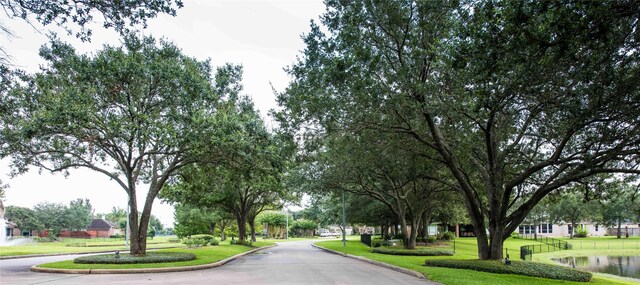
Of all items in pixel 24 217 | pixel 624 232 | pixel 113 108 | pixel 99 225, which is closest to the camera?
pixel 113 108

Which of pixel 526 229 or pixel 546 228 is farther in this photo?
pixel 526 229

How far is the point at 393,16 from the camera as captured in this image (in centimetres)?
1598

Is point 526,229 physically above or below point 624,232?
above

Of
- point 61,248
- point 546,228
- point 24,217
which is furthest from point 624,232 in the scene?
point 24,217

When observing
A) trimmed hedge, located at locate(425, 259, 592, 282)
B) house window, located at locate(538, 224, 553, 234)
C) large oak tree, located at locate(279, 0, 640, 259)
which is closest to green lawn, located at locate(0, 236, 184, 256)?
large oak tree, located at locate(279, 0, 640, 259)

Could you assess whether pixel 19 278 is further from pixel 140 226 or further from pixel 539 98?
pixel 539 98

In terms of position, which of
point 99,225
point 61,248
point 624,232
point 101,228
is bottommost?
point 101,228

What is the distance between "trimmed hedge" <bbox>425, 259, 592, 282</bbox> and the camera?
1627 centimetres

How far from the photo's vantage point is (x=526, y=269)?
17047 mm

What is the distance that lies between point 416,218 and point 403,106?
2014cm

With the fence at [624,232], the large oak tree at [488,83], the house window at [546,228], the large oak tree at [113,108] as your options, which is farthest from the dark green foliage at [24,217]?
the fence at [624,232]

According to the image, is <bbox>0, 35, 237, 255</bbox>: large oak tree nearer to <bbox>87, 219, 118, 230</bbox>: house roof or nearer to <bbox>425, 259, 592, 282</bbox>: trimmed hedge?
<bbox>425, 259, 592, 282</bbox>: trimmed hedge

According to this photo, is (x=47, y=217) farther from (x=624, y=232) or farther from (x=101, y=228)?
(x=624, y=232)

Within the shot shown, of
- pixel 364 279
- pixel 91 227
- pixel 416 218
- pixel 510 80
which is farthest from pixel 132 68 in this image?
pixel 91 227
